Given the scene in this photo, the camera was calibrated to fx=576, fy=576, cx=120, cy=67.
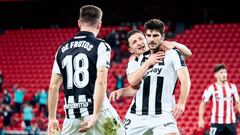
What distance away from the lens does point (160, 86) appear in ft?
20.7

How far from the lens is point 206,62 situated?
19812 mm

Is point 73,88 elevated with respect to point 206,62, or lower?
elevated

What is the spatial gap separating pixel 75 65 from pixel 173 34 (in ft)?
56.8

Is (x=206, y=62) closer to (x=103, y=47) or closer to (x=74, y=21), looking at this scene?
(x=74, y=21)

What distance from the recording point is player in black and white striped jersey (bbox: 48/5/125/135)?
5109 mm

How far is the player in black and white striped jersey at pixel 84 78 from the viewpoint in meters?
5.11

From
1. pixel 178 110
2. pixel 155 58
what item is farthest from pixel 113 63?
pixel 178 110

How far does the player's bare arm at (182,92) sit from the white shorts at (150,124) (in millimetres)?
397

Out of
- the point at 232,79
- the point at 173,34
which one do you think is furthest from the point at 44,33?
the point at 232,79

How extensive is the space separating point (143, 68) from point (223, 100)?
14.7ft

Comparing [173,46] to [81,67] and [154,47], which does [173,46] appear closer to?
[154,47]

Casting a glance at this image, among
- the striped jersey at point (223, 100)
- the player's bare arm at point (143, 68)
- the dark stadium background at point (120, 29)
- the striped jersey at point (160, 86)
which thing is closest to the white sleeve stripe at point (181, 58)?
the striped jersey at point (160, 86)

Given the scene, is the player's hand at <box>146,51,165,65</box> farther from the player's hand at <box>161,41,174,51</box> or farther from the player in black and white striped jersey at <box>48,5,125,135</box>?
the player in black and white striped jersey at <box>48,5,125,135</box>

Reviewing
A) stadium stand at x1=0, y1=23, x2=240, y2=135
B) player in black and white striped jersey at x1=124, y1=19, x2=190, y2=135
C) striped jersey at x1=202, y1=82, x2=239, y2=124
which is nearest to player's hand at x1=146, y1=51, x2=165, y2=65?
player in black and white striped jersey at x1=124, y1=19, x2=190, y2=135
